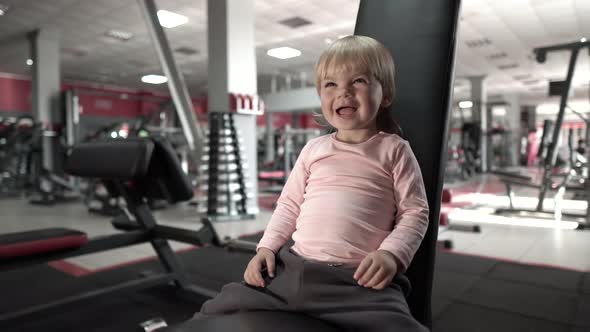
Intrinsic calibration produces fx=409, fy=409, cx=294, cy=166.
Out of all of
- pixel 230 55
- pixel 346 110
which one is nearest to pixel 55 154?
pixel 230 55

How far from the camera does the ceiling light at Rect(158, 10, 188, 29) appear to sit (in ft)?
22.5

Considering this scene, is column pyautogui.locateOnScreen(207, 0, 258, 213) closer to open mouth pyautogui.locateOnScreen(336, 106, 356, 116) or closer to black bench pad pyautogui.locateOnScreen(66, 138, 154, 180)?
black bench pad pyautogui.locateOnScreen(66, 138, 154, 180)

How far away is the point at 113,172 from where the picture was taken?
173 cm

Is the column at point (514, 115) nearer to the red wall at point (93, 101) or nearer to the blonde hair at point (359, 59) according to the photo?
the red wall at point (93, 101)

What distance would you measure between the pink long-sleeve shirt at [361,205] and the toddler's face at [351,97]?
0.24 ft

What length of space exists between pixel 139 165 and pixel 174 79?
3.77 metres

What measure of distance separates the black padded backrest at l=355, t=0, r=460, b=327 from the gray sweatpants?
16 centimetres

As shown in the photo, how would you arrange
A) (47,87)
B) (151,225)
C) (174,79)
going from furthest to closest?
(47,87)
(174,79)
(151,225)

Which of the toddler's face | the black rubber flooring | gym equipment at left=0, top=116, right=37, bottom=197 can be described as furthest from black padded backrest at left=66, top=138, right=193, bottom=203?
gym equipment at left=0, top=116, right=37, bottom=197

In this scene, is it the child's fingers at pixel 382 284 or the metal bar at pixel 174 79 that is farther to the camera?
the metal bar at pixel 174 79

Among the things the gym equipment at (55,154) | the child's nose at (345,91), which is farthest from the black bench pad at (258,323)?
the gym equipment at (55,154)

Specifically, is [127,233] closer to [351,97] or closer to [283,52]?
[351,97]

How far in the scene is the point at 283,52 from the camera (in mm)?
9195

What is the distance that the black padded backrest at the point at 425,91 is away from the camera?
947 mm
